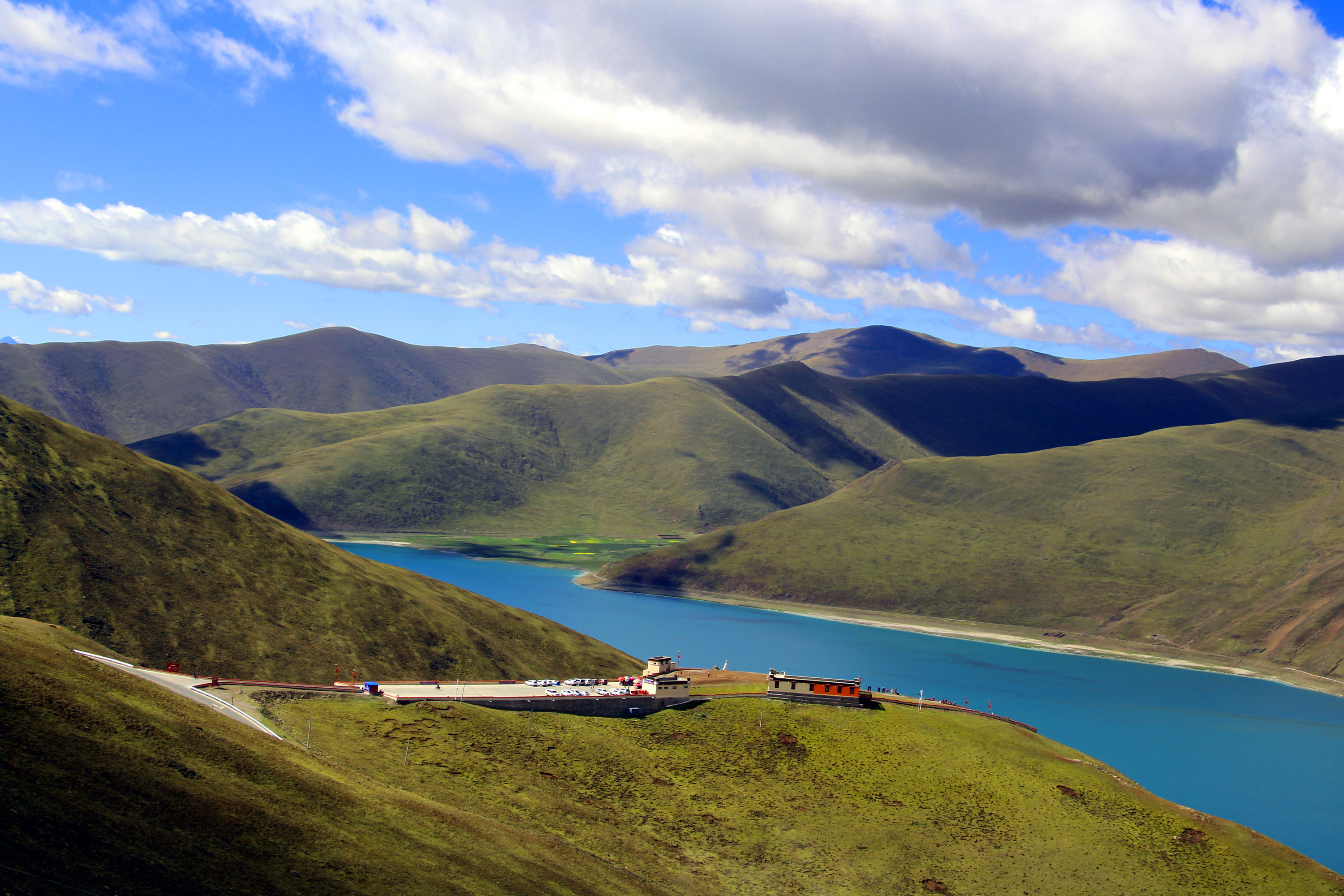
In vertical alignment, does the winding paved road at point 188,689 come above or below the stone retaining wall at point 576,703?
above

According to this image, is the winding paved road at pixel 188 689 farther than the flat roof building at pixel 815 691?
No

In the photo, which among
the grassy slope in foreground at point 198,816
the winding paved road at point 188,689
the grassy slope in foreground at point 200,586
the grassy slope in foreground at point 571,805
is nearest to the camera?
the grassy slope in foreground at point 198,816

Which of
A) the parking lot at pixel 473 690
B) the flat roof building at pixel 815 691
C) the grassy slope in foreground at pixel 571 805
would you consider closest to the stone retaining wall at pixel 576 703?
the parking lot at pixel 473 690

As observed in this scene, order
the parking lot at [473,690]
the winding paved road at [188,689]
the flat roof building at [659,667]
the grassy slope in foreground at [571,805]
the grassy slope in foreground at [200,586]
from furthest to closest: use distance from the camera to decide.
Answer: the grassy slope in foreground at [200,586] < the flat roof building at [659,667] < the parking lot at [473,690] < the winding paved road at [188,689] < the grassy slope in foreground at [571,805]

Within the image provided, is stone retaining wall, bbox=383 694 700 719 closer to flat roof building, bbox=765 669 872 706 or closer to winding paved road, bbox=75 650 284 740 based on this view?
flat roof building, bbox=765 669 872 706

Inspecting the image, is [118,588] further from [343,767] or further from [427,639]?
[343,767]

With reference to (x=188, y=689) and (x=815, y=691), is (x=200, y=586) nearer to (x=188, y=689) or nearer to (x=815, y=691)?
(x=188, y=689)

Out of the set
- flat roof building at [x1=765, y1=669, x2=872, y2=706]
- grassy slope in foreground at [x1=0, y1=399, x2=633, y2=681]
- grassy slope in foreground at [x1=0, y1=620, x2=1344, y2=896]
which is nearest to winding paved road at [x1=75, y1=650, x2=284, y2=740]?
grassy slope in foreground at [x1=0, y1=620, x2=1344, y2=896]

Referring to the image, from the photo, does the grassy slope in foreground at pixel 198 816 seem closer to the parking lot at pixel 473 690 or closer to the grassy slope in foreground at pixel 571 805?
the grassy slope in foreground at pixel 571 805
